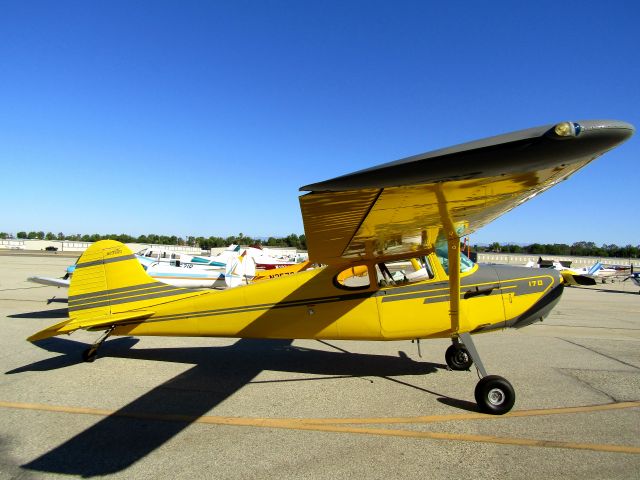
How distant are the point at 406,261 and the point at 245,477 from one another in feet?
11.6

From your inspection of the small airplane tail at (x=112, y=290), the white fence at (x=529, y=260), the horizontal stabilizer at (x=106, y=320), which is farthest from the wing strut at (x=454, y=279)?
the white fence at (x=529, y=260)

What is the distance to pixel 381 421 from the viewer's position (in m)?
4.18

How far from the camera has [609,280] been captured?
3375 centimetres

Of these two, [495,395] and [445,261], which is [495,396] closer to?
[495,395]

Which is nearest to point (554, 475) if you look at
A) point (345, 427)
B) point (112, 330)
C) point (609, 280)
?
point (345, 427)

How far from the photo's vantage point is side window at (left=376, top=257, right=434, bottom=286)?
5486mm

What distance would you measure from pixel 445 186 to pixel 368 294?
117 inches

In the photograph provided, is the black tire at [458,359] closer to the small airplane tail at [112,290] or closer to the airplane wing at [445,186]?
the airplane wing at [445,186]

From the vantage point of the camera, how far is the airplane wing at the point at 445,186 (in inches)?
76.5

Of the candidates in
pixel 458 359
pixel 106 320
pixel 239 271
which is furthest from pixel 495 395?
pixel 239 271

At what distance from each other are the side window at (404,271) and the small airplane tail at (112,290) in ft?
9.89

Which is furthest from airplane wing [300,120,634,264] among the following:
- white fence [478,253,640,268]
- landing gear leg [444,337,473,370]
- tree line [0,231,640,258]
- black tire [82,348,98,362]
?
tree line [0,231,640,258]

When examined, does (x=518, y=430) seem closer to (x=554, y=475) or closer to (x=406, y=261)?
(x=554, y=475)

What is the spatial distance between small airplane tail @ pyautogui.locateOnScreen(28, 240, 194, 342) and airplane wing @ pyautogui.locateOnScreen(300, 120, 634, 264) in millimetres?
3028
